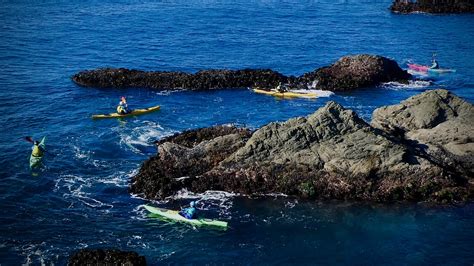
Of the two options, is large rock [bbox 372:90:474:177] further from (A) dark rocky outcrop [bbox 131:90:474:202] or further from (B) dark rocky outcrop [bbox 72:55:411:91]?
(B) dark rocky outcrop [bbox 72:55:411:91]

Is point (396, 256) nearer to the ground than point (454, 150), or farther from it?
nearer to the ground

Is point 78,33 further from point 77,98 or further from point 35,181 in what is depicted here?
point 35,181

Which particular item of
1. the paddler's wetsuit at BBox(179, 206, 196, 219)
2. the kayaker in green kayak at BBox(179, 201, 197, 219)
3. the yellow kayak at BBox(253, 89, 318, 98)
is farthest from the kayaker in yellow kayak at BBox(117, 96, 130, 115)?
the paddler's wetsuit at BBox(179, 206, 196, 219)

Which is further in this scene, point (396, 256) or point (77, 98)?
point (77, 98)

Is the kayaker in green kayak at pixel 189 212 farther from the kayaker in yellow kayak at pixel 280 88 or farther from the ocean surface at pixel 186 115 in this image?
the kayaker in yellow kayak at pixel 280 88

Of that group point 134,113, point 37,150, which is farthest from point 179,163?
point 134,113

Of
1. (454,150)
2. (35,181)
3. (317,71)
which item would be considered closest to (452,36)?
(317,71)

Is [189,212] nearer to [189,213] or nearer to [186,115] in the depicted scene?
[189,213]
